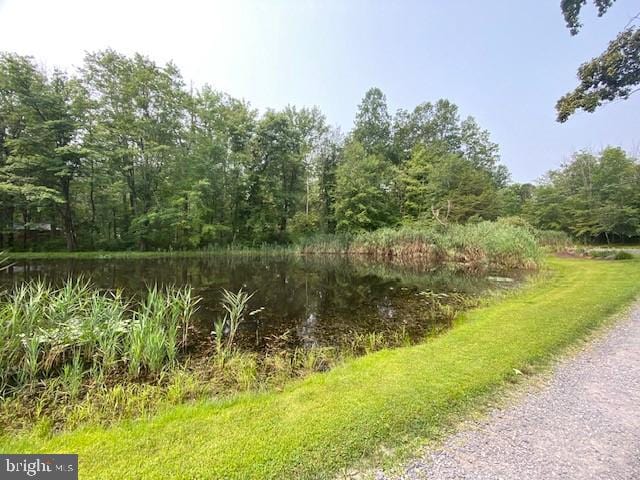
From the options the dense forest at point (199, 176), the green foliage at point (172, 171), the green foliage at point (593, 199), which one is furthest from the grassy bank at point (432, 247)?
the green foliage at point (593, 199)

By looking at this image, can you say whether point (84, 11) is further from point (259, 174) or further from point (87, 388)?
point (259, 174)

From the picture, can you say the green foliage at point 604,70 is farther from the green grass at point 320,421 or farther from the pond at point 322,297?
the green grass at point 320,421

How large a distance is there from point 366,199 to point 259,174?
8884mm

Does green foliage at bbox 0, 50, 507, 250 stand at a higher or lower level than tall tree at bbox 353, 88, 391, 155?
lower

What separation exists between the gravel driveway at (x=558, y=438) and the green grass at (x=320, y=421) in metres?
0.23

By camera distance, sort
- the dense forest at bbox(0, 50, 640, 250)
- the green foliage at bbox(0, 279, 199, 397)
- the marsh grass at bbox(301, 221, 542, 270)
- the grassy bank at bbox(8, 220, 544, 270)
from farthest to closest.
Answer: the dense forest at bbox(0, 50, 640, 250), the grassy bank at bbox(8, 220, 544, 270), the marsh grass at bbox(301, 221, 542, 270), the green foliage at bbox(0, 279, 199, 397)

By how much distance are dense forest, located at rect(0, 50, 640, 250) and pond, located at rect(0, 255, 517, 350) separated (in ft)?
32.9

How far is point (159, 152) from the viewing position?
1952cm

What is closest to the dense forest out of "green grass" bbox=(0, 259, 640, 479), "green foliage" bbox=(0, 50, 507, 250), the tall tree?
"green foliage" bbox=(0, 50, 507, 250)

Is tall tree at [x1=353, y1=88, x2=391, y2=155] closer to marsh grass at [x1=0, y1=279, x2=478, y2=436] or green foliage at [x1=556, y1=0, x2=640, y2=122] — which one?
green foliage at [x1=556, y1=0, x2=640, y2=122]

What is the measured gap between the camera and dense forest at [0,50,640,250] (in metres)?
17.2

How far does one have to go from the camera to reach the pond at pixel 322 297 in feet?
16.6

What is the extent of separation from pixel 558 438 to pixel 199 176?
21649mm

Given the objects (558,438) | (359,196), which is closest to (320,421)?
(558,438)
